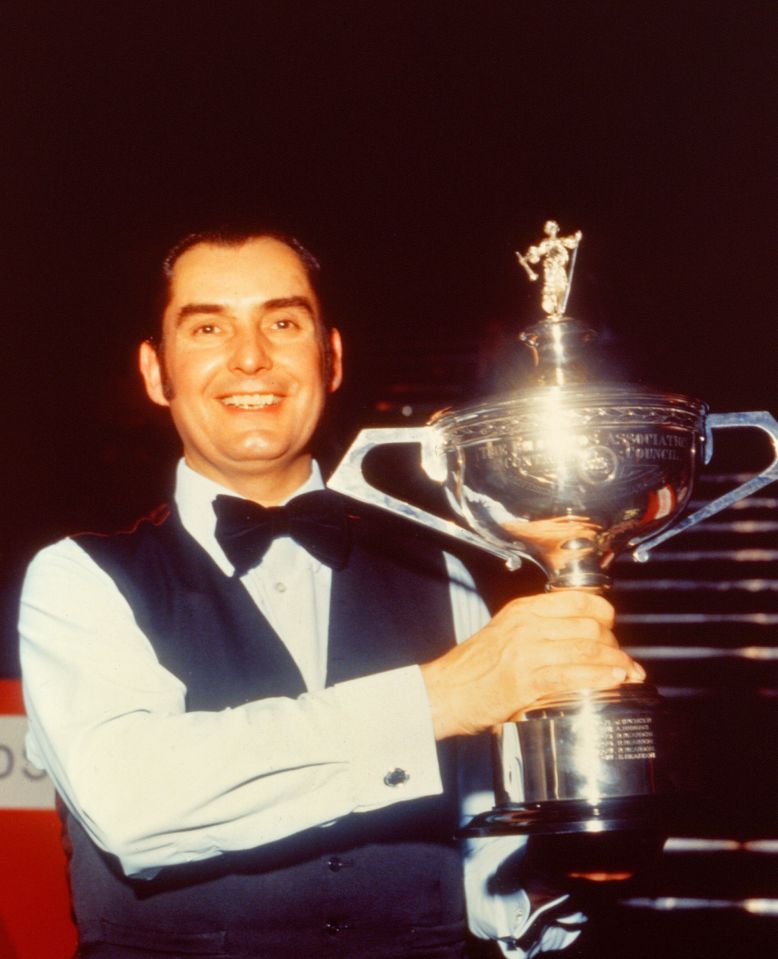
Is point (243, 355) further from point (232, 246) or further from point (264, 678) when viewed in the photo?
point (264, 678)

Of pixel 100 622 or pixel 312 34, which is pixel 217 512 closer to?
pixel 100 622

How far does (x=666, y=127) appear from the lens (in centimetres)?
272

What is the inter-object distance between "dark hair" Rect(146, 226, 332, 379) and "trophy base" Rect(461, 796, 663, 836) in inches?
35.7

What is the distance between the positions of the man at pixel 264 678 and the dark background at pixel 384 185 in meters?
0.77

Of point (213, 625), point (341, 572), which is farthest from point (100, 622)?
point (341, 572)

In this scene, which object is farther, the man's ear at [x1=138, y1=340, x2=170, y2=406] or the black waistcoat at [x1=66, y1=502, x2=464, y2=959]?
the man's ear at [x1=138, y1=340, x2=170, y2=406]

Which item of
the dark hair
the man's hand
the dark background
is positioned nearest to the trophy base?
the man's hand

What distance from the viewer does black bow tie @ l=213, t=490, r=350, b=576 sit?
64.7 inches

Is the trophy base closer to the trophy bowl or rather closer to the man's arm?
the man's arm

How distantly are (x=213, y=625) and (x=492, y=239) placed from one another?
2.03m

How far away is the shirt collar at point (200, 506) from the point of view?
172 centimetres

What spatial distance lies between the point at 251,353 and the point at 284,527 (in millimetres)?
311

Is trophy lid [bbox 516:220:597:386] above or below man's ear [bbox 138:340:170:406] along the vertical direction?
below

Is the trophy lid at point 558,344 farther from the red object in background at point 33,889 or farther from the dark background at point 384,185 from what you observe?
the red object in background at point 33,889
